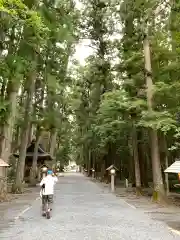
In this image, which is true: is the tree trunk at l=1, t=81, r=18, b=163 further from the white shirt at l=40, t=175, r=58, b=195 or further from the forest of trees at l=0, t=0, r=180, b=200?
the white shirt at l=40, t=175, r=58, b=195

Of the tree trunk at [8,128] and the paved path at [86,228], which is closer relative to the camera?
the paved path at [86,228]

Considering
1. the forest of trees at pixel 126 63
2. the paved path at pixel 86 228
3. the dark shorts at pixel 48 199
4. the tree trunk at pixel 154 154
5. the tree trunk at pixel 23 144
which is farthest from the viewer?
the tree trunk at pixel 23 144

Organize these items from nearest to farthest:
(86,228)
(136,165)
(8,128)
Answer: (86,228) < (8,128) < (136,165)

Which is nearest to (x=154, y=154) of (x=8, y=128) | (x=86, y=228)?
(x=8, y=128)

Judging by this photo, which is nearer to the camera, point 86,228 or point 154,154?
point 86,228

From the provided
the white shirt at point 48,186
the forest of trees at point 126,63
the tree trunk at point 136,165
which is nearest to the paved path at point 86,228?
the white shirt at point 48,186

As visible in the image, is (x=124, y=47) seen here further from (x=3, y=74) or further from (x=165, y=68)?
(x=3, y=74)

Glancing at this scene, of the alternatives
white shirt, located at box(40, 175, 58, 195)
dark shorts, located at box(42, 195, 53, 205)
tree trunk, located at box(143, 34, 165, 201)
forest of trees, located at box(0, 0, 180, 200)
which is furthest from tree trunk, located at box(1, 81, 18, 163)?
tree trunk, located at box(143, 34, 165, 201)

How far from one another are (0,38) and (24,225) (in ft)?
32.8

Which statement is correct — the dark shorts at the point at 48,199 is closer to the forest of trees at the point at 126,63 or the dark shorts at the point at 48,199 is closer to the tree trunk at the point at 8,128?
the forest of trees at the point at 126,63

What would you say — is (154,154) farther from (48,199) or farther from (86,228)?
(86,228)

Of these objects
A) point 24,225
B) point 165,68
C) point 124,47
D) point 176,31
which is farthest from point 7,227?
point 124,47

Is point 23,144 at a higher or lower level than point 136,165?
higher

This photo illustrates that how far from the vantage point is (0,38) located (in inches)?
597
